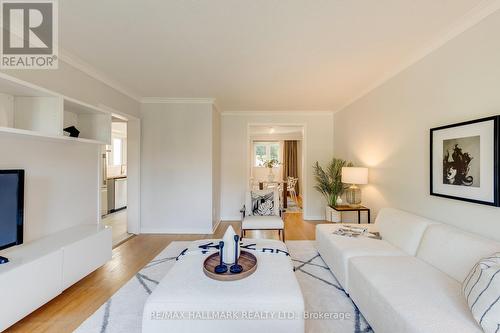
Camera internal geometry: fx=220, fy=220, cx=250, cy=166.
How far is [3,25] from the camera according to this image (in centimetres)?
192

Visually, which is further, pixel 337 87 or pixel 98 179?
pixel 337 87

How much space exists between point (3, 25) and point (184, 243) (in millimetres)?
3167

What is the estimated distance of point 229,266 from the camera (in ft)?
5.82

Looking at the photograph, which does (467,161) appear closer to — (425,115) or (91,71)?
(425,115)

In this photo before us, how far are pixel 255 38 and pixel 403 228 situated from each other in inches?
96.4

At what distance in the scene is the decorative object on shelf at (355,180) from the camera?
3372 mm

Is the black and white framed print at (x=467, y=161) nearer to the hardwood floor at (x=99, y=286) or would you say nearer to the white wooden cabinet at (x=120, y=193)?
the hardwood floor at (x=99, y=286)

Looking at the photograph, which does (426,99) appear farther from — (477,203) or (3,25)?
(3,25)

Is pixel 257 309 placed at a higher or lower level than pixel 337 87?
lower

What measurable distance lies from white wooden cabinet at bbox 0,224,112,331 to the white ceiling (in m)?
1.99

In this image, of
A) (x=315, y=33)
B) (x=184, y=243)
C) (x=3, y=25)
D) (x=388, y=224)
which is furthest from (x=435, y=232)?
(x=3, y=25)

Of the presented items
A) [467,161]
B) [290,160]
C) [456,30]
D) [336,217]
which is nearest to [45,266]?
[467,161]

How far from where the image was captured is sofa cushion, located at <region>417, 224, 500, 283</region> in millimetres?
1579

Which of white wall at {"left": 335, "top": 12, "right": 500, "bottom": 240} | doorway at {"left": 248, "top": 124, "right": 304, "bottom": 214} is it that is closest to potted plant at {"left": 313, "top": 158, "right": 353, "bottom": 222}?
white wall at {"left": 335, "top": 12, "right": 500, "bottom": 240}
